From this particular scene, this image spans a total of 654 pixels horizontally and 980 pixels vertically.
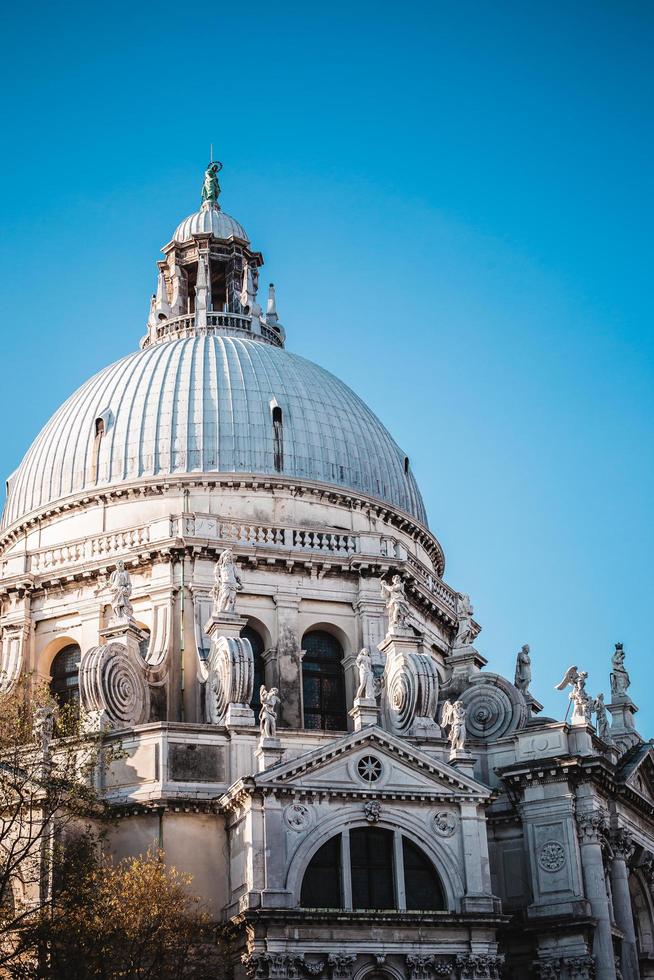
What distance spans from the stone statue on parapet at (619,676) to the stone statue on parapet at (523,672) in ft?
20.9

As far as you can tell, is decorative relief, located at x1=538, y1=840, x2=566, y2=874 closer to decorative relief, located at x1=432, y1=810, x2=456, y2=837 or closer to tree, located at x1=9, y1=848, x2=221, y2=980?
decorative relief, located at x1=432, y1=810, x2=456, y2=837

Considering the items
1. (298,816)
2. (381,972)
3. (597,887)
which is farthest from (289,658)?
(381,972)

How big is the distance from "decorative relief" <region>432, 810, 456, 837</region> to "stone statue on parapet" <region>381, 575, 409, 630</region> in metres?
8.53

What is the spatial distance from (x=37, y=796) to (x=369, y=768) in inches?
364

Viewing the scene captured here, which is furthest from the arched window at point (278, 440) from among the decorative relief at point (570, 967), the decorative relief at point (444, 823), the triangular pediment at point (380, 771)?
the decorative relief at point (570, 967)

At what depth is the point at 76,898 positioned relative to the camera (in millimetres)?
36656

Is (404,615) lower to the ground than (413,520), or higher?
lower

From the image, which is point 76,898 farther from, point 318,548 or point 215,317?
point 215,317

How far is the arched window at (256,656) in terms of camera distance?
51.5m

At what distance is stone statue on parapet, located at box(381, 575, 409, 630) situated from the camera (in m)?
50.8

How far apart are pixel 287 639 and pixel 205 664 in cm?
361

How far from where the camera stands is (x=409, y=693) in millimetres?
48906

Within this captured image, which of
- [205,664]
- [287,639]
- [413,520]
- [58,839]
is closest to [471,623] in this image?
[413,520]

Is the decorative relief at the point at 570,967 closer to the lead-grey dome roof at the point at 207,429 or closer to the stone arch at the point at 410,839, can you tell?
the stone arch at the point at 410,839
